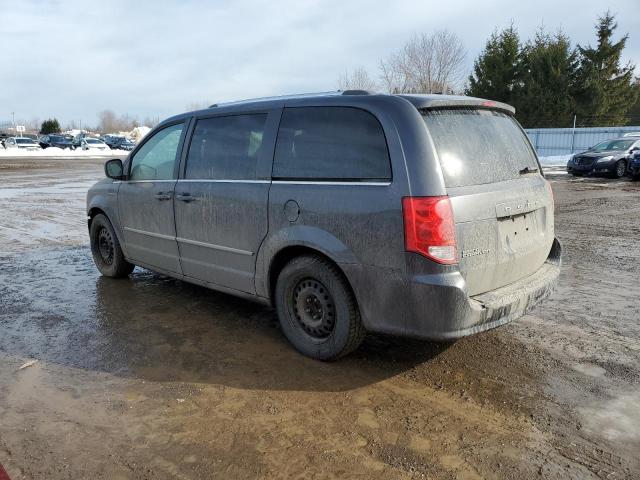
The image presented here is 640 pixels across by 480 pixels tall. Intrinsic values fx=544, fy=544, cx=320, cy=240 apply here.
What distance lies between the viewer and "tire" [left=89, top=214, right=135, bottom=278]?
5992mm

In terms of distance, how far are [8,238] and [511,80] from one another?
40647mm

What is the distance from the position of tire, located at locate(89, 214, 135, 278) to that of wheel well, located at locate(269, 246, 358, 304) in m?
2.54

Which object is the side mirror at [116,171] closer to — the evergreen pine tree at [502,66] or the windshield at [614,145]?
the windshield at [614,145]

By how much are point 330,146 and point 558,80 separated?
4121cm

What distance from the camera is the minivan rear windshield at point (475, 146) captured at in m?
3.40

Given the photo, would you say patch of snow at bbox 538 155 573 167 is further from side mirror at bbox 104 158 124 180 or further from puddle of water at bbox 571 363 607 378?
puddle of water at bbox 571 363 607 378

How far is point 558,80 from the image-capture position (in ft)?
130

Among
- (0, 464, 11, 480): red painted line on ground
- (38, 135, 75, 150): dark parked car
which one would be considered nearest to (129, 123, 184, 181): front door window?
(0, 464, 11, 480): red painted line on ground

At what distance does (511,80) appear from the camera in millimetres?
41938

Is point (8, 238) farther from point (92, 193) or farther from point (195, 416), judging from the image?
point (195, 416)

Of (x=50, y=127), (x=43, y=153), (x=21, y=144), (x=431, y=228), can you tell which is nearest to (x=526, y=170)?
(x=431, y=228)

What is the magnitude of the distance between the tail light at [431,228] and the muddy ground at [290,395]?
921 millimetres

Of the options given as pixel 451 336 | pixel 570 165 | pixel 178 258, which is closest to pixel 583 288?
pixel 451 336

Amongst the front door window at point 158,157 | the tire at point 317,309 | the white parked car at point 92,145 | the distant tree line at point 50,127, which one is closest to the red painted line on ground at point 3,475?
the tire at point 317,309
